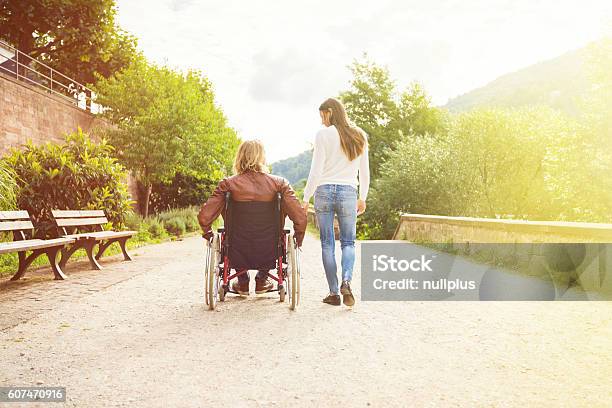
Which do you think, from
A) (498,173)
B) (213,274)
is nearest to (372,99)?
(498,173)

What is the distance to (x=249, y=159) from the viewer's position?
5797mm

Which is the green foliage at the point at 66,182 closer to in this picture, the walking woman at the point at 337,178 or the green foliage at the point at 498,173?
the walking woman at the point at 337,178

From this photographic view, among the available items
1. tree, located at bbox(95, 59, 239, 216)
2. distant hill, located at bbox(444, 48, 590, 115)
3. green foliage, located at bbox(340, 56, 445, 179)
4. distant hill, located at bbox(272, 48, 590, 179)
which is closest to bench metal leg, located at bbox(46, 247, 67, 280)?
tree, located at bbox(95, 59, 239, 216)

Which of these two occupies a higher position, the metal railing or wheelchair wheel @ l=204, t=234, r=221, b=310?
the metal railing

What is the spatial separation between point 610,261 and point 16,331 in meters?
5.91

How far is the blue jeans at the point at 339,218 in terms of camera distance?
5.82 metres

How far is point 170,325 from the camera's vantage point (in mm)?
5059

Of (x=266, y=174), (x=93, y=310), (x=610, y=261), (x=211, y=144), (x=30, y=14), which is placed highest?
(x=30, y=14)

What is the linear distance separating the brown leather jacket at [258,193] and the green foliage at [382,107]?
3970 cm

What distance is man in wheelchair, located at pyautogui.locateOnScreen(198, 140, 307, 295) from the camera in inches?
223

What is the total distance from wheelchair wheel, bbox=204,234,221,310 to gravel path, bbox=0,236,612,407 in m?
0.15

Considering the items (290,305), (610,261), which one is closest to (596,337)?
(610,261)

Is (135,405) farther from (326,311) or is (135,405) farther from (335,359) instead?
(326,311)

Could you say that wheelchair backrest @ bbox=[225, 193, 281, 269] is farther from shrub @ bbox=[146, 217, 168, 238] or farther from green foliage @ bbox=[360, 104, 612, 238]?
green foliage @ bbox=[360, 104, 612, 238]
